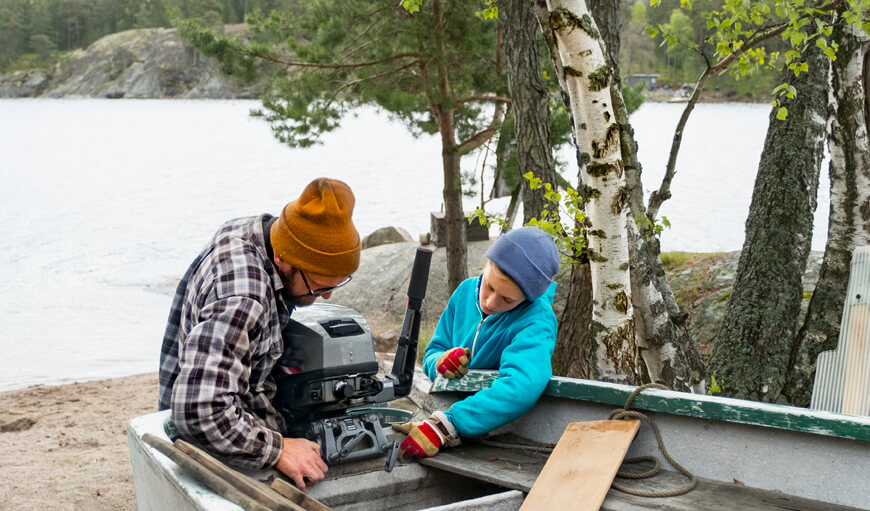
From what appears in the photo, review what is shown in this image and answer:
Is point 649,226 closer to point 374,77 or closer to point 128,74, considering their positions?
point 374,77

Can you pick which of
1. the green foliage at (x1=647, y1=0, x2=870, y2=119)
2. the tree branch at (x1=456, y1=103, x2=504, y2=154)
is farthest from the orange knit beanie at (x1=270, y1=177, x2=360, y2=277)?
the tree branch at (x1=456, y1=103, x2=504, y2=154)

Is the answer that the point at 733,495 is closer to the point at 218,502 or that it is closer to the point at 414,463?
the point at 414,463

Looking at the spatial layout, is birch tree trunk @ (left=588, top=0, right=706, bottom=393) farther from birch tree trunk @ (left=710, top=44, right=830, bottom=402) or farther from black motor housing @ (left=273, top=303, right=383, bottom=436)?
black motor housing @ (left=273, top=303, right=383, bottom=436)

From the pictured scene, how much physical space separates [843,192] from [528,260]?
10.3ft

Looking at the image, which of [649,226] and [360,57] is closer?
[649,226]

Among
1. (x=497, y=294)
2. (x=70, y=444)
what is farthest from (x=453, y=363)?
(x=70, y=444)

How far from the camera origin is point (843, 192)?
499 cm

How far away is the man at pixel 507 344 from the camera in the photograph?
9.30ft

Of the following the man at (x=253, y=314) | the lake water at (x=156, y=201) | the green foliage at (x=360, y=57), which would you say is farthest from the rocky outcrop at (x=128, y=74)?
the man at (x=253, y=314)

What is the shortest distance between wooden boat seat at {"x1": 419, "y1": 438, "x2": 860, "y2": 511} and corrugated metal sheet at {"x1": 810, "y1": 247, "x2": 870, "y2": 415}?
1698 mm

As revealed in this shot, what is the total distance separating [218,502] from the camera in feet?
7.70

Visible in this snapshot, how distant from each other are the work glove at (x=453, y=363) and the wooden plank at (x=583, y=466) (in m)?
0.46

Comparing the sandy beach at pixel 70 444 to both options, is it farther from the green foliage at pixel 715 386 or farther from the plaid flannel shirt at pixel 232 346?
the green foliage at pixel 715 386

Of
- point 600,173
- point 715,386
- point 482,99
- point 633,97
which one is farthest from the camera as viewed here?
point 482,99
